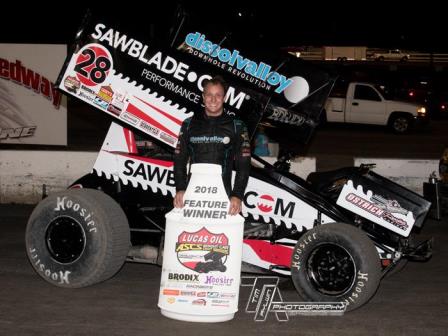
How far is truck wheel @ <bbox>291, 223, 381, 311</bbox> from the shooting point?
625 cm

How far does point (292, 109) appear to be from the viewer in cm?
677

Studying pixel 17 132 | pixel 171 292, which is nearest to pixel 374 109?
pixel 17 132

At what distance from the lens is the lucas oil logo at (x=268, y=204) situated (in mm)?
6793

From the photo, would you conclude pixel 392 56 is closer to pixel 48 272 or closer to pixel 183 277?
pixel 48 272

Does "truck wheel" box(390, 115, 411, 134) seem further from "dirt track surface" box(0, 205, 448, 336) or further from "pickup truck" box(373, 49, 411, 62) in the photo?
"pickup truck" box(373, 49, 411, 62)

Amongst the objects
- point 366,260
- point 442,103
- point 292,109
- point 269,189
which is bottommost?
point 366,260

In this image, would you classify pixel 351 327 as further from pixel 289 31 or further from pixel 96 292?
pixel 289 31

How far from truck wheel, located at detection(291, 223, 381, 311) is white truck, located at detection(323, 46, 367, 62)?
4390 cm

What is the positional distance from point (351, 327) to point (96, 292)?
2.16 m

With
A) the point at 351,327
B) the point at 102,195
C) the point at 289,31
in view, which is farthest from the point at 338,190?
the point at 289,31

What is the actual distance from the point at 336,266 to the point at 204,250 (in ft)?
3.84

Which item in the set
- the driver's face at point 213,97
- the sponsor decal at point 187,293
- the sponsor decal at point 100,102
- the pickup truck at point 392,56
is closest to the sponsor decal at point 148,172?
the sponsor decal at point 100,102

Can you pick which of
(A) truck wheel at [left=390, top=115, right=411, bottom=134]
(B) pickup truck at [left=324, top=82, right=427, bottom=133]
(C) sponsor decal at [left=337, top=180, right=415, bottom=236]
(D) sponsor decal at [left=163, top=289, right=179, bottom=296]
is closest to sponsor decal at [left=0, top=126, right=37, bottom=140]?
(C) sponsor decal at [left=337, top=180, right=415, bottom=236]

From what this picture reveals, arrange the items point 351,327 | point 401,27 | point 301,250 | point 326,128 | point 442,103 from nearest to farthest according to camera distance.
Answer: point 351,327, point 301,250, point 326,128, point 442,103, point 401,27
